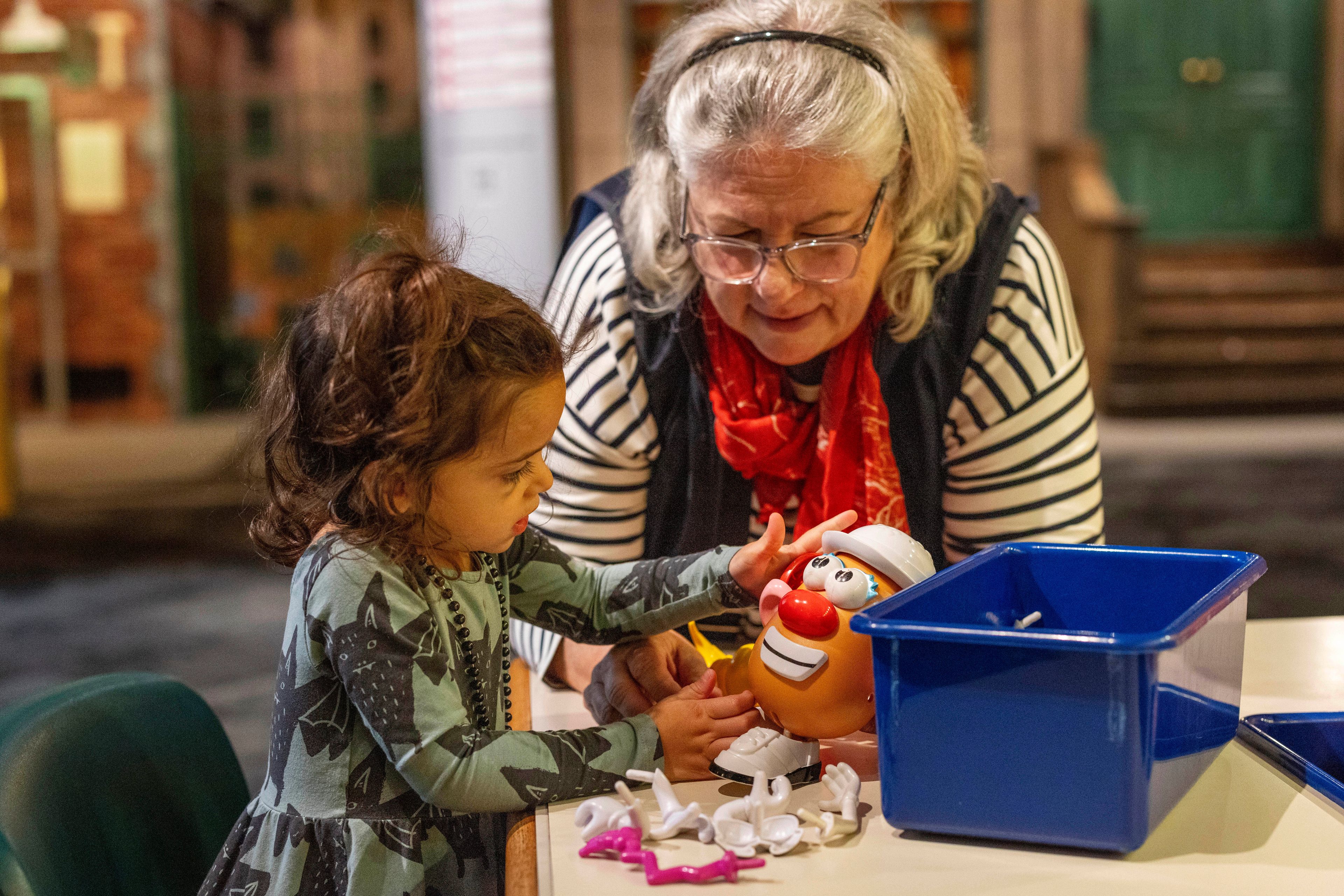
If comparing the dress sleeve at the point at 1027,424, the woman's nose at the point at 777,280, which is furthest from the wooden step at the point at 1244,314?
the woman's nose at the point at 777,280

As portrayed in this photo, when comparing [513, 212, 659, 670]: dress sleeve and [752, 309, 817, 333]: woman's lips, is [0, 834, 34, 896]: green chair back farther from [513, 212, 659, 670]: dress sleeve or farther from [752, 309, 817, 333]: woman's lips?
[752, 309, 817, 333]: woman's lips

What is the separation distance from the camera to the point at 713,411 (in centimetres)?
180

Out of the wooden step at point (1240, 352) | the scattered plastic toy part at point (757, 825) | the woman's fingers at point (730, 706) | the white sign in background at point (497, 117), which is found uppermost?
the white sign in background at point (497, 117)

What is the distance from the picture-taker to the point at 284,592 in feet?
18.0

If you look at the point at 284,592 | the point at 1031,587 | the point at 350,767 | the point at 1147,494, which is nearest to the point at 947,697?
the point at 1031,587

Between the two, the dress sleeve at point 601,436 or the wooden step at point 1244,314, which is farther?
the wooden step at point 1244,314

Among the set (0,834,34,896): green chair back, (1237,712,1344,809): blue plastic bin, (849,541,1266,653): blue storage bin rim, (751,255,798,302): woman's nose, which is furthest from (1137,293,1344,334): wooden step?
(0,834,34,896): green chair back

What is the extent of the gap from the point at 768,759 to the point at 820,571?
6.8 inches

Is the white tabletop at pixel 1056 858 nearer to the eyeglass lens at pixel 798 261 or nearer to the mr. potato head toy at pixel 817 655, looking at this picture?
the mr. potato head toy at pixel 817 655

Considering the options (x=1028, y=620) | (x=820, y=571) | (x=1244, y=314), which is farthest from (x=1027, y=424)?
(x=1244, y=314)

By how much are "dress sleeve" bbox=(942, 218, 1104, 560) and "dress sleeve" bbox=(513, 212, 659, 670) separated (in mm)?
416

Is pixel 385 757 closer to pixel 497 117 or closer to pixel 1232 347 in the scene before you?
pixel 497 117

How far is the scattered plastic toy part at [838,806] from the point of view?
42.9 inches

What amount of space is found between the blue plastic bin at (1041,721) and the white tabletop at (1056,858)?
0.06ft
